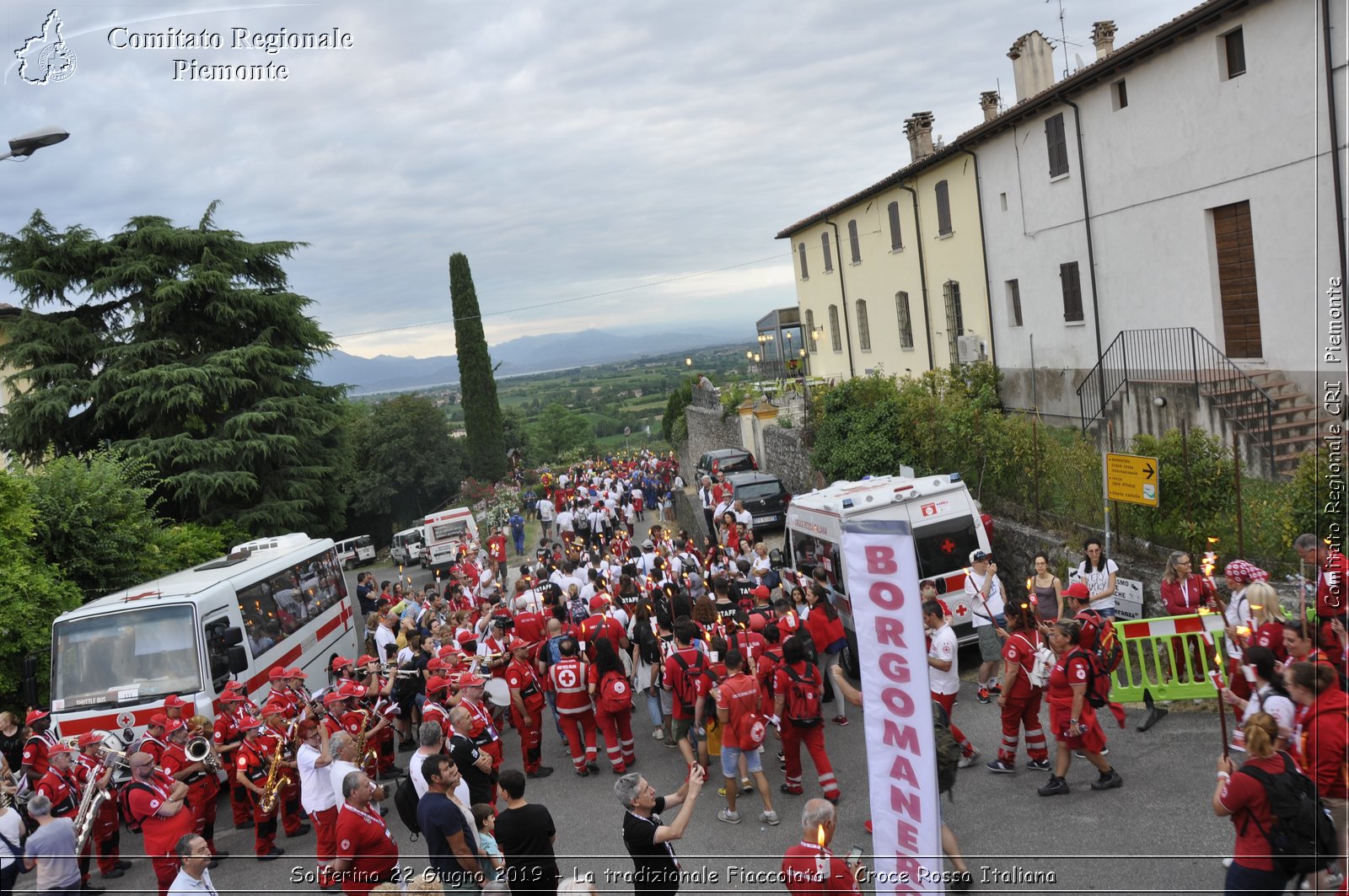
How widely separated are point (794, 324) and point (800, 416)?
16.7 m

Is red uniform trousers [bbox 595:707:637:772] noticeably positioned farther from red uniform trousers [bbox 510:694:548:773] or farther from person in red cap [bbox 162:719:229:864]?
person in red cap [bbox 162:719:229:864]

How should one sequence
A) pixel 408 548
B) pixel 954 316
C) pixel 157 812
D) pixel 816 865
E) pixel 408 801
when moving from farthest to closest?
1. pixel 408 548
2. pixel 954 316
3. pixel 157 812
4. pixel 408 801
5. pixel 816 865

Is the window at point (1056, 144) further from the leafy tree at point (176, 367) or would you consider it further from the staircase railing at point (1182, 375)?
the leafy tree at point (176, 367)

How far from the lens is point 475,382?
52.9 metres

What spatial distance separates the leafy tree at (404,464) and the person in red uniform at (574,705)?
164ft

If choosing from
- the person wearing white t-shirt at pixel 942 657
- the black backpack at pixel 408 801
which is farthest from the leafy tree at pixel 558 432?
the black backpack at pixel 408 801

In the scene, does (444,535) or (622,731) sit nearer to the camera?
(622,731)

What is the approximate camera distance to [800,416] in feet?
93.7

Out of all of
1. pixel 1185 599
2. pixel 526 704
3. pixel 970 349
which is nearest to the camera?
pixel 1185 599

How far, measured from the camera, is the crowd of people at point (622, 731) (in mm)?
5852

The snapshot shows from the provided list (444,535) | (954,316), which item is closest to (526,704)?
(954,316)

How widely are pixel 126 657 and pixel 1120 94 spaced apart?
64.2 feet

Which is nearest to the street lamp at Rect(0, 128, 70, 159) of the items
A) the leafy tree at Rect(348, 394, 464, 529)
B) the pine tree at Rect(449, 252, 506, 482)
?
the pine tree at Rect(449, 252, 506, 482)

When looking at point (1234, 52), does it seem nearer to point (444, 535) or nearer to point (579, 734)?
point (579, 734)
